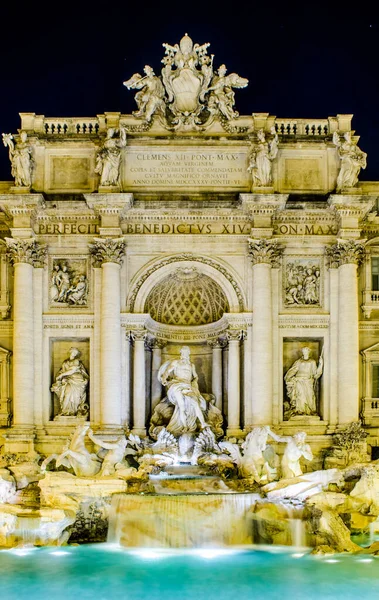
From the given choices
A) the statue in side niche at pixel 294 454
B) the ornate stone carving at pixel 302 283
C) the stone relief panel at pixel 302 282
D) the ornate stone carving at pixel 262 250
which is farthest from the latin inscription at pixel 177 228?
the statue in side niche at pixel 294 454

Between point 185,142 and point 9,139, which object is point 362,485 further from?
point 9,139

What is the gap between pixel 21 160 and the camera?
1134 inches

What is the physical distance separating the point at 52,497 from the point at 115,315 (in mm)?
6969

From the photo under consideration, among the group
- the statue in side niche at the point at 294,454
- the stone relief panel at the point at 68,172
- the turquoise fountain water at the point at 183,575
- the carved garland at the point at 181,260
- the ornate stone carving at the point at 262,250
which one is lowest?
the turquoise fountain water at the point at 183,575

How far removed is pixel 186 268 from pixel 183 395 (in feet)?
13.7

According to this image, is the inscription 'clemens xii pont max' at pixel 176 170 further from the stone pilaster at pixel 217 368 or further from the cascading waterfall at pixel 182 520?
the cascading waterfall at pixel 182 520

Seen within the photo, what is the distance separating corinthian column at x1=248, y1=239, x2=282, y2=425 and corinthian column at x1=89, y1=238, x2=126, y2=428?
4.29 metres

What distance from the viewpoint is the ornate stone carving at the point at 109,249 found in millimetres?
28344

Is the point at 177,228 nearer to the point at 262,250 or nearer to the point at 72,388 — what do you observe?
the point at 262,250

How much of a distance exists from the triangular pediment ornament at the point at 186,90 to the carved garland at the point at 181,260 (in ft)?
14.0

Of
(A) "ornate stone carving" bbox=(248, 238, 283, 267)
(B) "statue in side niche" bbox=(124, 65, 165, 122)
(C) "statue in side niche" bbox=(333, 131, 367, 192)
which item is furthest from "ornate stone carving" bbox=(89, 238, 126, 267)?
(C) "statue in side niche" bbox=(333, 131, 367, 192)

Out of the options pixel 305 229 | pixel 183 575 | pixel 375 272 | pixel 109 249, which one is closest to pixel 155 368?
pixel 109 249

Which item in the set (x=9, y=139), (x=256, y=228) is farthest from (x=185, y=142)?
(x=9, y=139)

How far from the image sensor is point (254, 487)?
2447 centimetres
